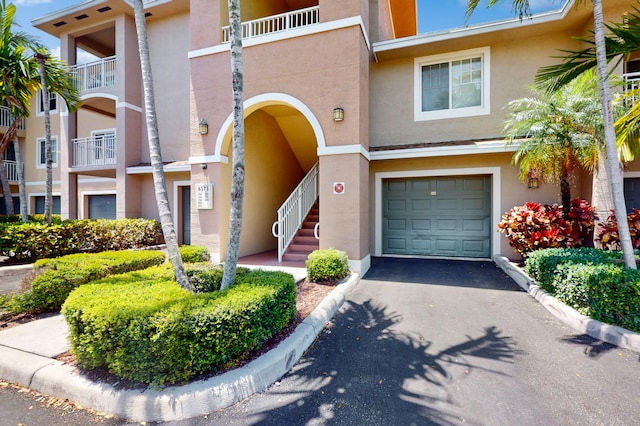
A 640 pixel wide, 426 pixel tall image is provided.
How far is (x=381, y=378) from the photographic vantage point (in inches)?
117

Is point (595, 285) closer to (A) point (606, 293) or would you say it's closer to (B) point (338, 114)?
(A) point (606, 293)

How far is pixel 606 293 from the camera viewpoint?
3.74m

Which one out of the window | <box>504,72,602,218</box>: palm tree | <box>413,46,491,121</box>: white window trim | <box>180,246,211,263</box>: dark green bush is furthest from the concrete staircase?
the window

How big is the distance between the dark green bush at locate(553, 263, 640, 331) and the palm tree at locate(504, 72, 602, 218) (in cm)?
269

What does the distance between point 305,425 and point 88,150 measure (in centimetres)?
1372

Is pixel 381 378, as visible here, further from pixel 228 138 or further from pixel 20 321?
pixel 228 138

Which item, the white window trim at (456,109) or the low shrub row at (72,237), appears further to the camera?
the white window trim at (456,109)

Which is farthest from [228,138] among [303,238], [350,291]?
[350,291]

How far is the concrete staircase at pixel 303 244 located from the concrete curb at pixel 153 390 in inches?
174

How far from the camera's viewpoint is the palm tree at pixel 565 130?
557 centimetres

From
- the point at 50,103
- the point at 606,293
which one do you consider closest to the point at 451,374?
the point at 606,293

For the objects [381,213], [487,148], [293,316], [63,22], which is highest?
[63,22]

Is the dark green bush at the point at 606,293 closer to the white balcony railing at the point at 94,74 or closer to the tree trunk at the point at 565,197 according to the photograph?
the tree trunk at the point at 565,197

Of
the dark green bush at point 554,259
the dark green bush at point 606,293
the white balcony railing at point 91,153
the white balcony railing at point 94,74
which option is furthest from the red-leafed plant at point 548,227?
the white balcony railing at point 94,74
